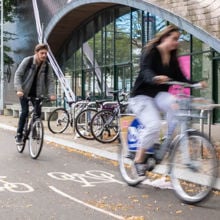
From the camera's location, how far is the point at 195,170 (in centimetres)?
531

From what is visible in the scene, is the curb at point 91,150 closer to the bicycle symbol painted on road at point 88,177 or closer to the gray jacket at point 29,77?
the bicycle symbol painted on road at point 88,177

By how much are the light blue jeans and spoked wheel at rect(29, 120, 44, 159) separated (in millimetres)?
3032

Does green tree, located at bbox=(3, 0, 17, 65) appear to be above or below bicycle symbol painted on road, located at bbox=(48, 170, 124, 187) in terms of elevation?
above

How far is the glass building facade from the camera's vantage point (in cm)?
1712

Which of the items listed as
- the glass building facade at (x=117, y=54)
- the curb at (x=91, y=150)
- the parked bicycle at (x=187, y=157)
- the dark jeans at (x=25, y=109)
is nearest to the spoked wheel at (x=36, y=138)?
the dark jeans at (x=25, y=109)

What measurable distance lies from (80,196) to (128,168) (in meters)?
0.99

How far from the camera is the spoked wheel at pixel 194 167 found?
204 inches

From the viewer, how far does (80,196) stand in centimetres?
579

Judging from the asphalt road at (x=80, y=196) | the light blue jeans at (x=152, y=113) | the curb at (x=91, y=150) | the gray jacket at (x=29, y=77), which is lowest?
the asphalt road at (x=80, y=196)

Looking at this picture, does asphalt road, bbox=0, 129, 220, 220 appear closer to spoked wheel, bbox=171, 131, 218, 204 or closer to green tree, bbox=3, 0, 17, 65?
spoked wheel, bbox=171, 131, 218, 204

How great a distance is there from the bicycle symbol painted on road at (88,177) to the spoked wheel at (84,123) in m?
3.98

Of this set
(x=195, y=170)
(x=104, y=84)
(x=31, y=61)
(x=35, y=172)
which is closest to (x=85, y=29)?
(x=104, y=84)

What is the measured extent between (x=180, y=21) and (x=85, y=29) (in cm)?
1440

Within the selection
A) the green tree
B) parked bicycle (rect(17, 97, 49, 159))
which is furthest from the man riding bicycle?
the green tree
